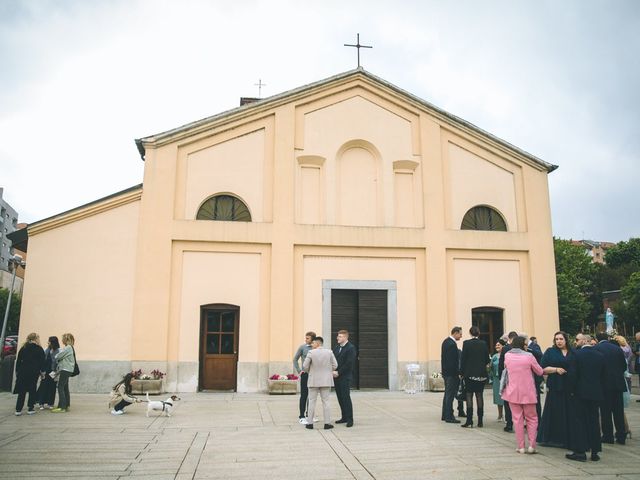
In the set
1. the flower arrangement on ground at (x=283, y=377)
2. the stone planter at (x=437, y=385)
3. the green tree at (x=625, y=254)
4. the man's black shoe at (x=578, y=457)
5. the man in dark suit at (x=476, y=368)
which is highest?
the green tree at (x=625, y=254)

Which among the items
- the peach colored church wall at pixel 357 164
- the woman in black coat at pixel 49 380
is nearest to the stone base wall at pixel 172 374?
the woman in black coat at pixel 49 380

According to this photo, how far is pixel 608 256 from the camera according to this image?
55000 mm

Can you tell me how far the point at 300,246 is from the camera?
15.8 metres

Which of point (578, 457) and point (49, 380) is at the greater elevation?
point (49, 380)

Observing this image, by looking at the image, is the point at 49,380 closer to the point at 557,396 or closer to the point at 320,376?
the point at 320,376

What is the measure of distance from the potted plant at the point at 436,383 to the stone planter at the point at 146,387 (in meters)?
7.68

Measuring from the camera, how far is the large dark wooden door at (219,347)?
14961 millimetres

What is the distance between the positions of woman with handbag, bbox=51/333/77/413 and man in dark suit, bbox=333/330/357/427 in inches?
236

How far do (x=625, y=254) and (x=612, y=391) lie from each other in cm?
5270

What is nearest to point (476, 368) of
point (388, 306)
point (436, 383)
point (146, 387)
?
point (436, 383)

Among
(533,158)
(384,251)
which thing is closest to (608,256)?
(533,158)

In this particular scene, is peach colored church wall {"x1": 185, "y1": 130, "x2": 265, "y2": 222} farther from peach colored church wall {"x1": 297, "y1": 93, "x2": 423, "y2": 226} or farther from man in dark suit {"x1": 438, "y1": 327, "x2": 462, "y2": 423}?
man in dark suit {"x1": 438, "y1": 327, "x2": 462, "y2": 423}

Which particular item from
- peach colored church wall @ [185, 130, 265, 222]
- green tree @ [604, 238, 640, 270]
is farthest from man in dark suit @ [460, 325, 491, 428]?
green tree @ [604, 238, 640, 270]

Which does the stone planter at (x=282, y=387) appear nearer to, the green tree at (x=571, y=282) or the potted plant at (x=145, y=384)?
the potted plant at (x=145, y=384)
